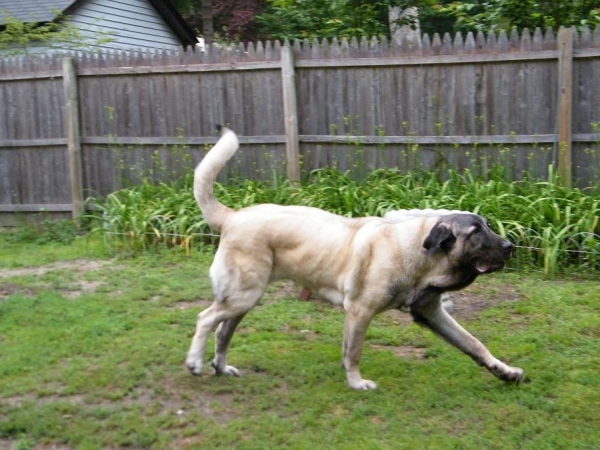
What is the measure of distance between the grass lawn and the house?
34.8 ft

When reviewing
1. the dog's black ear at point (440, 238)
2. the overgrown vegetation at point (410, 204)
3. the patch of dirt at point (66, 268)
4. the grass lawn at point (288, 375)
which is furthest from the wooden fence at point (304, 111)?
the dog's black ear at point (440, 238)

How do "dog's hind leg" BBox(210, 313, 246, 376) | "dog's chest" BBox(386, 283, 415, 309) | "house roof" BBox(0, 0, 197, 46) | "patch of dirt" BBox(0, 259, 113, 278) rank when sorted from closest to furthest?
"dog's chest" BBox(386, 283, 415, 309), "dog's hind leg" BBox(210, 313, 246, 376), "patch of dirt" BBox(0, 259, 113, 278), "house roof" BBox(0, 0, 197, 46)

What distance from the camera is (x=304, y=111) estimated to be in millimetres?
10273

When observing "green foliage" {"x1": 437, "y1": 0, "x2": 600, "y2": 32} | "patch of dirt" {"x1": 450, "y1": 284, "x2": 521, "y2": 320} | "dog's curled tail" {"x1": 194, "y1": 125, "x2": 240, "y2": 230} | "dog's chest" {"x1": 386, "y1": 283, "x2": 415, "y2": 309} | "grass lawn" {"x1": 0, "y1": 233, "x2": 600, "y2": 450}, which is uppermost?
"green foliage" {"x1": 437, "y1": 0, "x2": 600, "y2": 32}

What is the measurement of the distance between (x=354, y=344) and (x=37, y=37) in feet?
39.9

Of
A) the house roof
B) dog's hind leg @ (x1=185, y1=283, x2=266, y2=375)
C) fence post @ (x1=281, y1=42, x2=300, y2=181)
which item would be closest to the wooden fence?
fence post @ (x1=281, y1=42, x2=300, y2=181)

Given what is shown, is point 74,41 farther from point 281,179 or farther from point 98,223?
point 281,179

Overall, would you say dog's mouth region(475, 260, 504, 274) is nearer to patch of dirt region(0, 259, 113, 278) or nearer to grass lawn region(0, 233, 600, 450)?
grass lawn region(0, 233, 600, 450)

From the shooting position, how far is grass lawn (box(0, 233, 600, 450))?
14.5ft

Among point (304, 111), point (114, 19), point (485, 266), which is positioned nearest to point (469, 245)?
point (485, 266)

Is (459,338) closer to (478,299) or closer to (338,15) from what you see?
(478,299)

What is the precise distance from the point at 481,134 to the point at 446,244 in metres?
4.94

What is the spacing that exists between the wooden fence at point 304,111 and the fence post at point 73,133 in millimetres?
18

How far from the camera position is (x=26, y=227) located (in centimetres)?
1148
